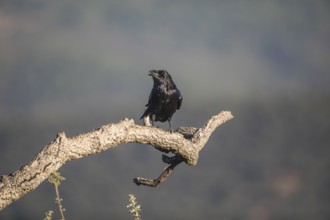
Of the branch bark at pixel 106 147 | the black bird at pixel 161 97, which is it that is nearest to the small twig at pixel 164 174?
the branch bark at pixel 106 147

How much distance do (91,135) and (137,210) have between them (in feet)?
5.14

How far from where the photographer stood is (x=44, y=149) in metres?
5.66

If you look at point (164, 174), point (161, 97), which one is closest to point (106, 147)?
point (164, 174)

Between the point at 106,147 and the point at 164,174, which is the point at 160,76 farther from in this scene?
the point at 106,147

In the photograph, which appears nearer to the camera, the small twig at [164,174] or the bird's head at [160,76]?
the small twig at [164,174]

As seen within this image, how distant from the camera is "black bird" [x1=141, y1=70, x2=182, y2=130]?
31.2 feet

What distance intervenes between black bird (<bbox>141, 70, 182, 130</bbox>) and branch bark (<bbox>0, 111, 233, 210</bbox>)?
142 centimetres

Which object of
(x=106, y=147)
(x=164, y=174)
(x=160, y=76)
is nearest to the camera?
(x=106, y=147)

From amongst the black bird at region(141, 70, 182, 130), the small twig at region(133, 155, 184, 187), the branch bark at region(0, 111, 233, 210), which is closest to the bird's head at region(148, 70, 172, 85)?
the black bird at region(141, 70, 182, 130)

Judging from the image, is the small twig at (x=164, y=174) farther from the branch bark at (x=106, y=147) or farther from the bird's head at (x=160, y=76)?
the bird's head at (x=160, y=76)

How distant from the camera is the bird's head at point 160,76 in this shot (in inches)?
372

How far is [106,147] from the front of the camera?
250 inches

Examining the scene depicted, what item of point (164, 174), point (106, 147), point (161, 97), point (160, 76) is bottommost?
point (106, 147)

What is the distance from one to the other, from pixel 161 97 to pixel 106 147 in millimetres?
3394
